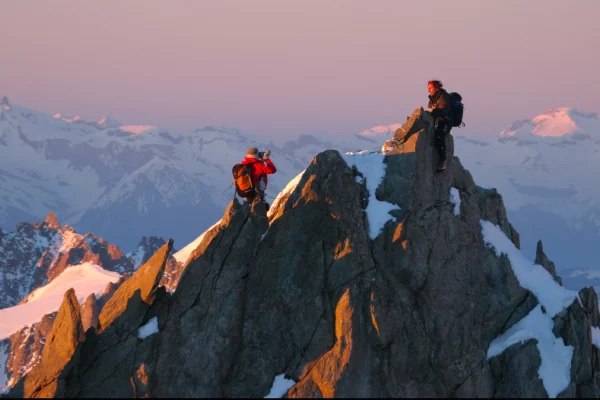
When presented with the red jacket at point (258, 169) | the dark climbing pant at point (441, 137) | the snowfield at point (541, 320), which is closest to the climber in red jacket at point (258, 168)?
the red jacket at point (258, 169)

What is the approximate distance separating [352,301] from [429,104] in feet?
45.9

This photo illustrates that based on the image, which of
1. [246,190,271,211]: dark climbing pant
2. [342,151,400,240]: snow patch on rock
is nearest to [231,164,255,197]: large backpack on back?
[246,190,271,211]: dark climbing pant

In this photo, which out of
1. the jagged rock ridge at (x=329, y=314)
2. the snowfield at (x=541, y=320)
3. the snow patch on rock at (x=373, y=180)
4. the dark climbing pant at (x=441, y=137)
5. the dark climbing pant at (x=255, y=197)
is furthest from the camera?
the dark climbing pant at (x=441, y=137)

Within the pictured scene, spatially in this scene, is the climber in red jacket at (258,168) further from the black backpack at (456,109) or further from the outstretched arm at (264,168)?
the black backpack at (456,109)

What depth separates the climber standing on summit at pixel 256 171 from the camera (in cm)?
4225

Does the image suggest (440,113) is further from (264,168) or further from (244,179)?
(244,179)

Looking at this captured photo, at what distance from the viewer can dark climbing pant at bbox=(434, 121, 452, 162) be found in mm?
44250

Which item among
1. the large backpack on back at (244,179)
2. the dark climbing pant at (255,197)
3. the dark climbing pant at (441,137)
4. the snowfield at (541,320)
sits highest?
the dark climbing pant at (441,137)

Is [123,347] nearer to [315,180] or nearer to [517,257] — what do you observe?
[315,180]

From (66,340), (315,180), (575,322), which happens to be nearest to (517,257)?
(575,322)

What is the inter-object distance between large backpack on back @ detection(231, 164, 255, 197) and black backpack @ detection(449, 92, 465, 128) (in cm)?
1144

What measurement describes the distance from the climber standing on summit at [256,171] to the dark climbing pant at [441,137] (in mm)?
8665

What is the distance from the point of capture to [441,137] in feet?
146

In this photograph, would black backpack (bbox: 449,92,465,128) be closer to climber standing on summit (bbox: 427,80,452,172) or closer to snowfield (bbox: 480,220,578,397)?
climber standing on summit (bbox: 427,80,452,172)
